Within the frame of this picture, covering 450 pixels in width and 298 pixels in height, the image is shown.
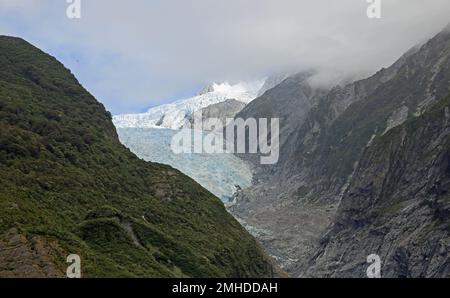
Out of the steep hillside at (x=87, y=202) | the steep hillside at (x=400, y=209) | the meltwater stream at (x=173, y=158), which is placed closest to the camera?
the steep hillside at (x=87, y=202)

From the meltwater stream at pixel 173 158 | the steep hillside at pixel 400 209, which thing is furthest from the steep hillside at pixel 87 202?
the meltwater stream at pixel 173 158

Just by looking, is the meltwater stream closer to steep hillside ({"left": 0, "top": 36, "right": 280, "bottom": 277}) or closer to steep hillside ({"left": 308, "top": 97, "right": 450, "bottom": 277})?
steep hillside ({"left": 308, "top": 97, "right": 450, "bottom": 277})

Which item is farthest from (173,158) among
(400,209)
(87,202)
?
(87,202)

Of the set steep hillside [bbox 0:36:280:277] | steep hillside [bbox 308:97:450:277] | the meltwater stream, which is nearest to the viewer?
steep hillside [bbox 0:36:280:277]

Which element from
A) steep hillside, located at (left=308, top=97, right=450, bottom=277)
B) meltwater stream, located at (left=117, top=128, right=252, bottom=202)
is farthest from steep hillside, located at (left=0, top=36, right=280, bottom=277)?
meltwater stream, located at (left=117, top=128, right=252, bottom=202)

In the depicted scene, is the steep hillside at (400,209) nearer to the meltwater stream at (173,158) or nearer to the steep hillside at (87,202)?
the steep hillside at (87,202)
